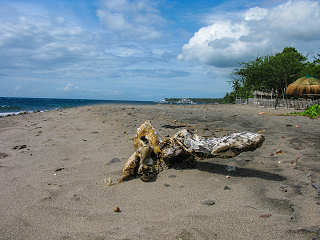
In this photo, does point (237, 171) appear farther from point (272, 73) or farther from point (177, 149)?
point (272, 73)

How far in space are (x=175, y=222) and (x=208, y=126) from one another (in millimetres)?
4958

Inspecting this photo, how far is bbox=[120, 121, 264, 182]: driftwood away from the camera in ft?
10.3

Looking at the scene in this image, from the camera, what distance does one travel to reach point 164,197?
297 cm

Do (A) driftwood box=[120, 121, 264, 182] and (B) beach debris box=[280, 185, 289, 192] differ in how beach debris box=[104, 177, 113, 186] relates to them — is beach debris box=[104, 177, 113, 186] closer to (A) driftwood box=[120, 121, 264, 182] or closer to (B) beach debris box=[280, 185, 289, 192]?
(A) driftwood box=[120, 121, 264, 182]

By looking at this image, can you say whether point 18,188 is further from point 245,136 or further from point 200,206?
point 245,136

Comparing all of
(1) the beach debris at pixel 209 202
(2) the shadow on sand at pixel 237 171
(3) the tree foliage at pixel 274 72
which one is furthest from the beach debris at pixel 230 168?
(3) the tree foliage at pixel 274 72

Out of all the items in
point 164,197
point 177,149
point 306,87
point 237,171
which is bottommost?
point 164,197

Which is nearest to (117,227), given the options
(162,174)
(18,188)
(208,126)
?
(162,174)

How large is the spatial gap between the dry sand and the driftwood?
0.18m

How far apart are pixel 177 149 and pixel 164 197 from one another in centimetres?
85

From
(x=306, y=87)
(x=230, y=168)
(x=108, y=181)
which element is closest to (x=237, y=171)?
(x=230, y=168)

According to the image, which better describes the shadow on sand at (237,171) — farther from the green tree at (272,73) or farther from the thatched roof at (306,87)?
the green tree at (272,73)

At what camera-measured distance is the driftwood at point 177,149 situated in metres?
3.15

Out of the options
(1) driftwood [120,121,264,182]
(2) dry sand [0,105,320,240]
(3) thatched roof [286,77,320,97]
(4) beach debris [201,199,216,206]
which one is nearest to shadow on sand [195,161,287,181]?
(2) dry sand [0,105,320,240]
